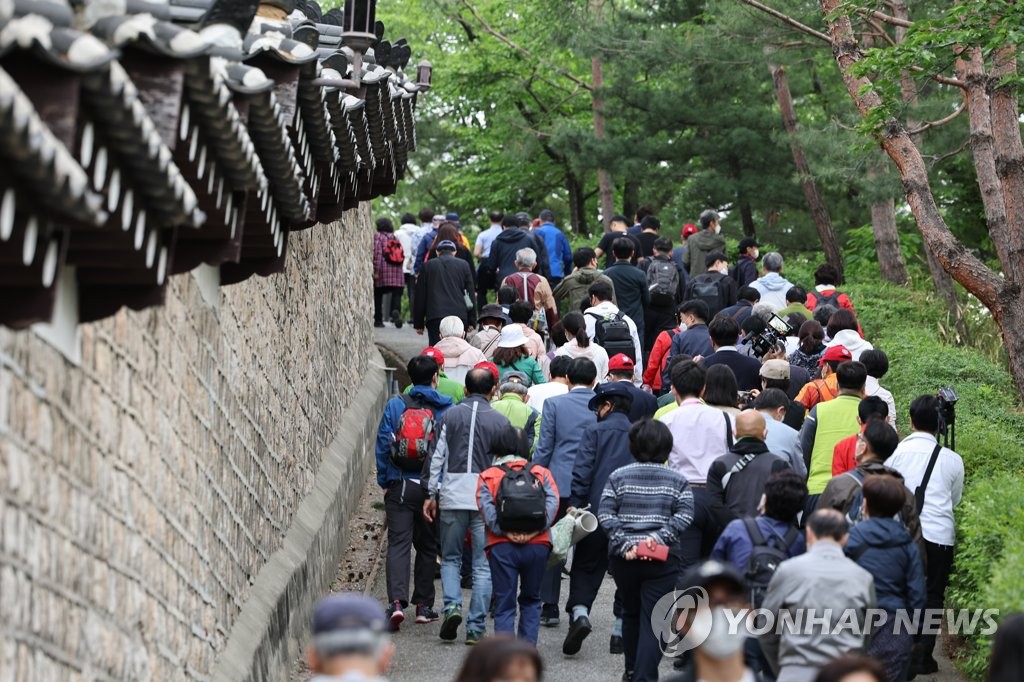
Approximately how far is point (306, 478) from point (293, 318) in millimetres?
1339

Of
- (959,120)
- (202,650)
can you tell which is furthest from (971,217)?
(202,650)

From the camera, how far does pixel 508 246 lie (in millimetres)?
17750

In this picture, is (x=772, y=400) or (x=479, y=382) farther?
(x=479, y=382)

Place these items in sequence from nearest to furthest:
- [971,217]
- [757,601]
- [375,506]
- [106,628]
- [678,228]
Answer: [106,628], [757,601], [375,506], [971,217], [678,228]

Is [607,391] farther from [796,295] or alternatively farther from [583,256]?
[583,256]

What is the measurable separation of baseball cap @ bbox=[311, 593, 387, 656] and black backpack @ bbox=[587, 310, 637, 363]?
951 centimetres

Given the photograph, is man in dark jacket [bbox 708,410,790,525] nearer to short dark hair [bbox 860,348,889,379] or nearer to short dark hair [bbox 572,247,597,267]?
short dark hair [bbox 860,348,889,379]

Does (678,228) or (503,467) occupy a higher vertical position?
(678,228)

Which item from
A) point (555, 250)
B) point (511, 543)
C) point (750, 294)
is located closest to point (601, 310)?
point (750, 294)

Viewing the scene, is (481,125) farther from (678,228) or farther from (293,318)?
(293,318)

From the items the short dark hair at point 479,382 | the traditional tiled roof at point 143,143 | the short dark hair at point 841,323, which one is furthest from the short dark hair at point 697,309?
the traditional tiled roof at point 143,143

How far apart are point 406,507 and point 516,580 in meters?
1.55

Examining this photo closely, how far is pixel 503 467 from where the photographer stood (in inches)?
373

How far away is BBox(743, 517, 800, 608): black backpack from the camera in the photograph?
7539 millimetres
